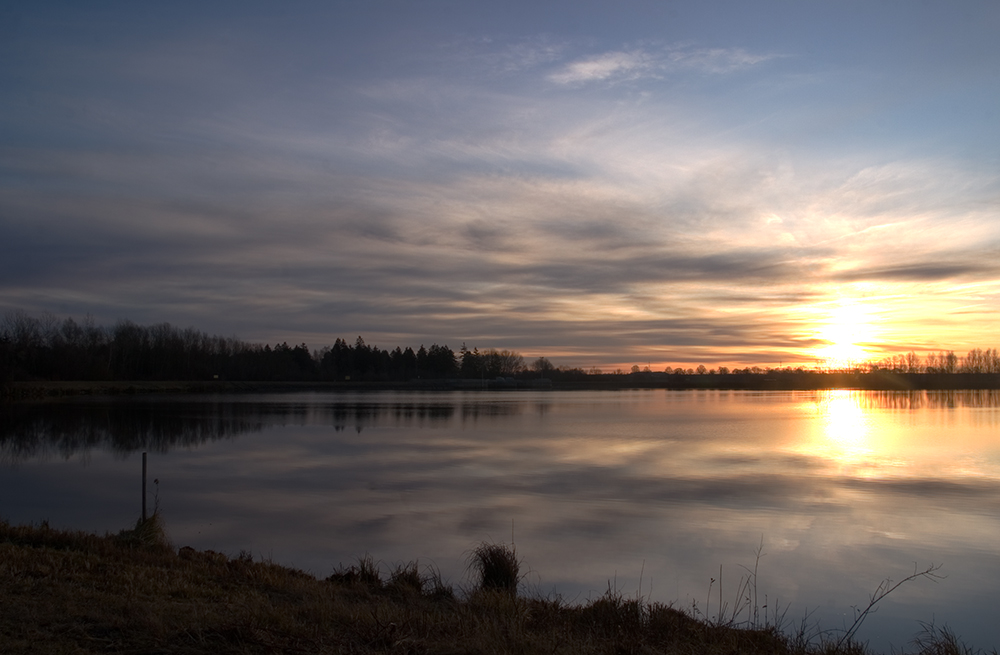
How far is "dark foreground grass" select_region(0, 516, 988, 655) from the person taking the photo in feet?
18.1

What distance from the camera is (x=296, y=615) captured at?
6523 mm

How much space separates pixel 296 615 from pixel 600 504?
31.6 ft

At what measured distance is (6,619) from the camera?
223 inches

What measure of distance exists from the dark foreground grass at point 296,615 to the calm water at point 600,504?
1.63 metres

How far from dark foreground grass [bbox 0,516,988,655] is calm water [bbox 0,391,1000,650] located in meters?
1.63

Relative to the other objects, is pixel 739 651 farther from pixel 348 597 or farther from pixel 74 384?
pixel 74 384

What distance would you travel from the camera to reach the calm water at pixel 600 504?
33.2 ft

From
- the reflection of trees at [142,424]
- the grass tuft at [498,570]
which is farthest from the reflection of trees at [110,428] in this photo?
the grass tuft at [498,570]

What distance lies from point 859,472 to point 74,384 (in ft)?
250

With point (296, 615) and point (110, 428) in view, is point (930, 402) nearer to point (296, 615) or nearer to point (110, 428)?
point (110, 428)

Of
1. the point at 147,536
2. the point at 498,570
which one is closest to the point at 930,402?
the point at 498,570

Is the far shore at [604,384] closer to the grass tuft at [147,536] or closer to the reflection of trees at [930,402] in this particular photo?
the reflection of trees at [930,402]

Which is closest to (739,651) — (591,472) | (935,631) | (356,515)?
(935,631)

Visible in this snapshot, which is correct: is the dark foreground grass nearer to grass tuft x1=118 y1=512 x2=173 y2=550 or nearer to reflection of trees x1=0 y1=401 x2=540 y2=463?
grass tuft x1=118 y1=512 x2=173 y2=550
